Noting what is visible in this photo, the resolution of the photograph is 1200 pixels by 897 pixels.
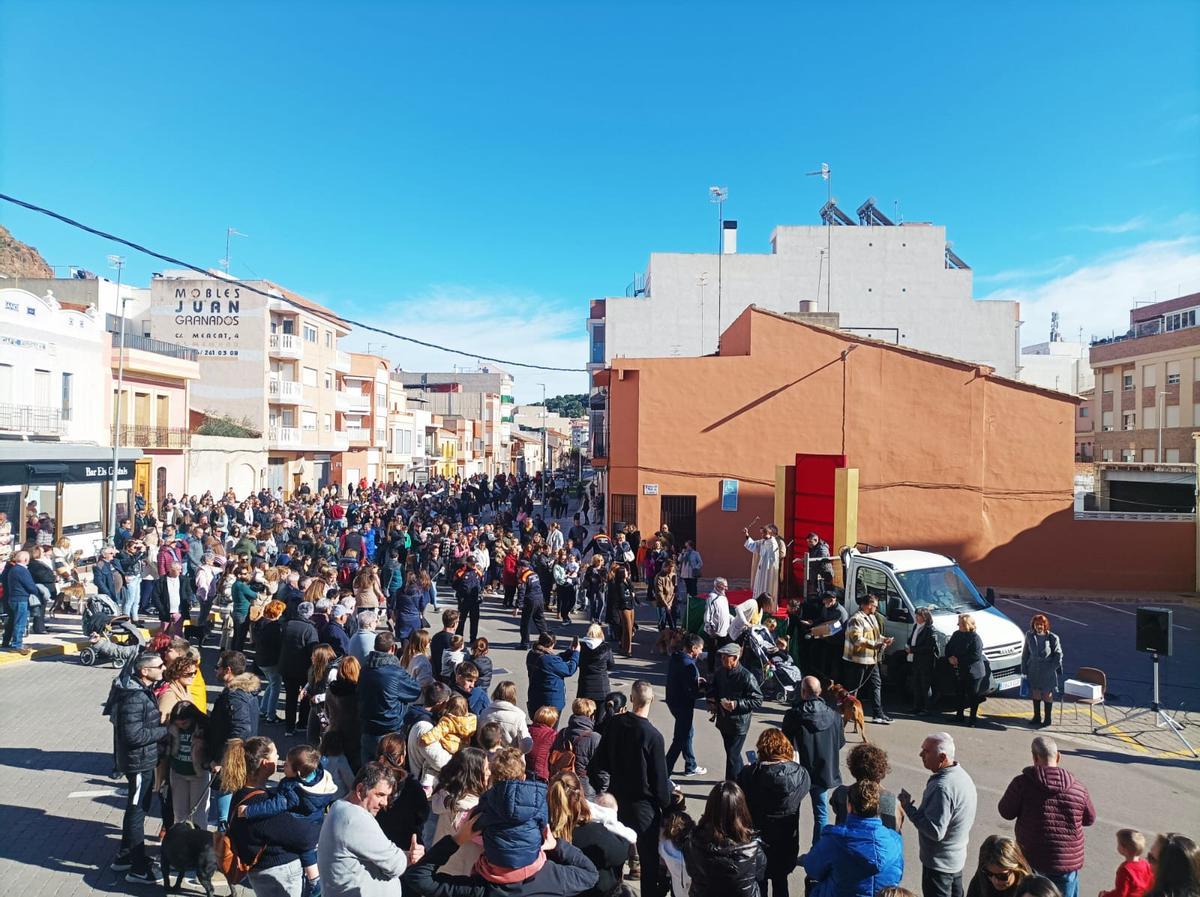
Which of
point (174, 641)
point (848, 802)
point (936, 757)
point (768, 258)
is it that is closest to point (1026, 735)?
point (936, 757)

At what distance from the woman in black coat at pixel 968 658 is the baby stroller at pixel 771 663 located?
5.86ft

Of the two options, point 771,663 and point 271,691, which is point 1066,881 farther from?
point 271,691

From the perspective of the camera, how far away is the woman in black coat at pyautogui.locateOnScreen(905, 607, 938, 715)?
961 cm

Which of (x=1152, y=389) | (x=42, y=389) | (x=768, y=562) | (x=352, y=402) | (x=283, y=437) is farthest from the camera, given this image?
(x=352, y=402)

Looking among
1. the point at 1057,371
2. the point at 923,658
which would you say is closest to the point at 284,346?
the point at 923,658

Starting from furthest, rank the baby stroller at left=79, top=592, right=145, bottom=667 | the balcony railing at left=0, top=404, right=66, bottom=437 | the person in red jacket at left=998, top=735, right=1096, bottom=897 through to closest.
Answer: the balcony railing at left=0, top=404, right=66, bottom=437 → the baby stroller at left=79, top=592, right=145, bottom=667 → the person in red jacket at left=998, top=735, right=1096, bottom=897

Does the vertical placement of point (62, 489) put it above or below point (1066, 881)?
above

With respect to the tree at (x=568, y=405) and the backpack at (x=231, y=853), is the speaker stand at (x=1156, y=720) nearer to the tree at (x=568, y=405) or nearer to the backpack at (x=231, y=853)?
the backpack at (x=231, y=853)

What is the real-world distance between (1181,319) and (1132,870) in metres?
44.4

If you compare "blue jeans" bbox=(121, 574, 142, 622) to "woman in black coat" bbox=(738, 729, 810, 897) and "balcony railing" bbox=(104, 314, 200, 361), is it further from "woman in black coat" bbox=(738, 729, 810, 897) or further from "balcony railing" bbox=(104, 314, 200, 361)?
"balcony railing" bbox=(104, 314, 200, 361)

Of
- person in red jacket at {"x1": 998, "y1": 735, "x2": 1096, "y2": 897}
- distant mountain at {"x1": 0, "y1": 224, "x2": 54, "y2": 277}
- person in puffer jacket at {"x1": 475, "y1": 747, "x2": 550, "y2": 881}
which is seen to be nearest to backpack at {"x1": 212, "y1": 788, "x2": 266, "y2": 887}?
person in puffer jacket at {"x1": 475, "y1": 747, "x2": 550, "y2": 881}

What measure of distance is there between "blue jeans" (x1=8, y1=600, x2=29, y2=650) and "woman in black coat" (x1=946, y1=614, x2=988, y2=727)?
12856mm

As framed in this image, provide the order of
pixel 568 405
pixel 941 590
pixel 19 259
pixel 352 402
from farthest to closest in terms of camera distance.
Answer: pixel 568 405, pixel 19 259, pixel 352 402, pixel 941 590

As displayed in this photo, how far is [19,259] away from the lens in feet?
187
